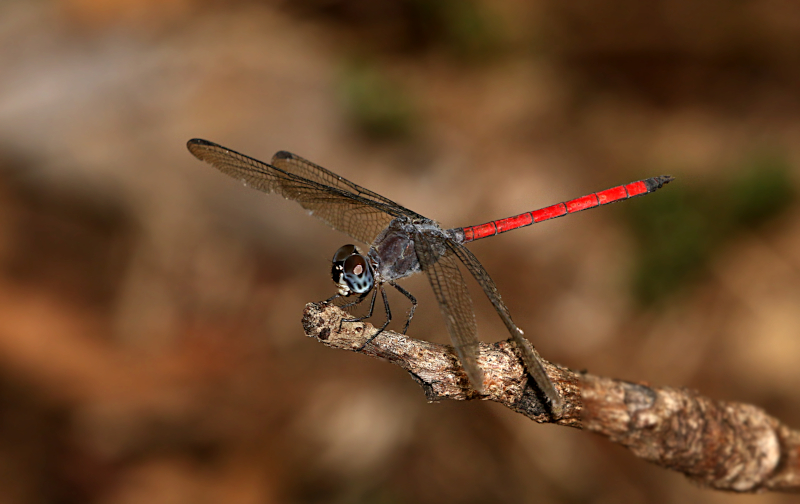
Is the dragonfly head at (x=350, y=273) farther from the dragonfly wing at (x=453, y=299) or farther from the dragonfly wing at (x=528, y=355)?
the dragonfly wing at (x=528, y=355)

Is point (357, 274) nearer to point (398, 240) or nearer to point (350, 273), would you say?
point (350, 273)

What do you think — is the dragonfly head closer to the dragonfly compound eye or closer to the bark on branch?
the dragonfly compound eye

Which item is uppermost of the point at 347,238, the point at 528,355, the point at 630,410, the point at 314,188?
the point at 347,238

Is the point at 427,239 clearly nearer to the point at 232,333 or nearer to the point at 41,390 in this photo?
the point at 232,333

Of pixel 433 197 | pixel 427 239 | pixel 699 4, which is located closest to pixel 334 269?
Result: pixel 427 239

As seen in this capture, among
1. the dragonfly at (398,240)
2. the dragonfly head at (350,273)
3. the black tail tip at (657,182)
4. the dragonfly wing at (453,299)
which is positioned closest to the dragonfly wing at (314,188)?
the dragonfly at (398,240)

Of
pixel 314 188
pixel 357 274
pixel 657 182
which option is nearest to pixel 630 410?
pixel 357 274

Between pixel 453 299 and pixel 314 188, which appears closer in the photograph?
pixel 453 299

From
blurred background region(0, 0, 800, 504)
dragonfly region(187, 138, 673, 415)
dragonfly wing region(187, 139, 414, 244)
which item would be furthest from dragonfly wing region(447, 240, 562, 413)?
dragonfly wing region(187, 139, 414, 244)
